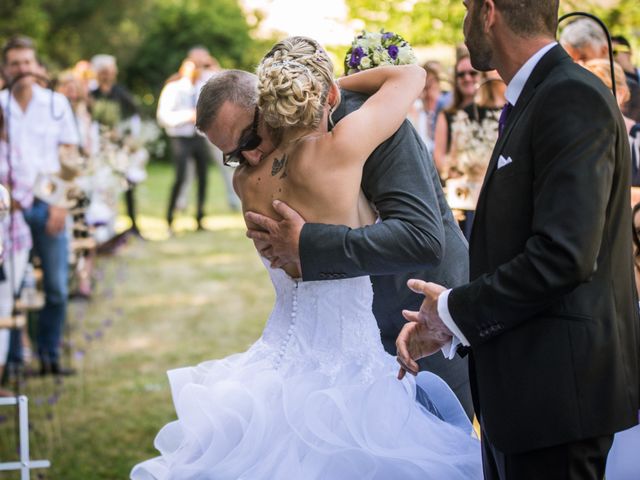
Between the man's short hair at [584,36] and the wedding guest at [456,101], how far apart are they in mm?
1983

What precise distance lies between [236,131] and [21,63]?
445 centimetres

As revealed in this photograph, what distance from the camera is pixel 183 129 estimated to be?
1284 centimetres

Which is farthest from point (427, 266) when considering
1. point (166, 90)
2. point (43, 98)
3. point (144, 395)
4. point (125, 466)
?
point (166, 90)

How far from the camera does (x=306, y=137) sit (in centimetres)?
260

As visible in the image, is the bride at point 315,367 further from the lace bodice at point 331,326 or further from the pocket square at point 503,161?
the pocket square at point 503,161

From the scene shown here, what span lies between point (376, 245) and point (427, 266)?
0.21 metres

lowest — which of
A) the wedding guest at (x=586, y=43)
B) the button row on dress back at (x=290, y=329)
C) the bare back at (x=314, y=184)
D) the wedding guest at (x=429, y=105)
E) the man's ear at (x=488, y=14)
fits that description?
the wedding guest at (x=429, y=105)

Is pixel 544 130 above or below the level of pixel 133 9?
above

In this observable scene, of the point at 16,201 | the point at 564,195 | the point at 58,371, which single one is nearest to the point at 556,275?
the point at 564,195

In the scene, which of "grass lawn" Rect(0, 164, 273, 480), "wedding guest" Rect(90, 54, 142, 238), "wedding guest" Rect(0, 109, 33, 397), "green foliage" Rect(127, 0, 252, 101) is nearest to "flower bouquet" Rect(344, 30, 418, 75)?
"grass lawn" Rect(0, 164, 273, 480)

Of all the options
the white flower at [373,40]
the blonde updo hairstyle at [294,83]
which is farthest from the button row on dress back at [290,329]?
the white flower at [373,40]

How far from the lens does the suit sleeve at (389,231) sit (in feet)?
8.30

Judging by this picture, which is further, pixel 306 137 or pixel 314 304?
pixel 314 304

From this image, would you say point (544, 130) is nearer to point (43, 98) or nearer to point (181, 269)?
point (43, 98)
